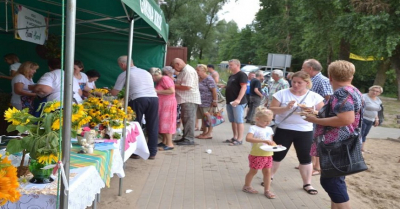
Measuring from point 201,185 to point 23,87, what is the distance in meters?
3.16

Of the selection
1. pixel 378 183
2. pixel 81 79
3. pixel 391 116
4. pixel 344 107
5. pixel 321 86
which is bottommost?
pixel 391 116

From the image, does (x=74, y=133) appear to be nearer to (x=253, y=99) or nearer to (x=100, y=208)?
(x=100, y=208)

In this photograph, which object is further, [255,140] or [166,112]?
[166,112]

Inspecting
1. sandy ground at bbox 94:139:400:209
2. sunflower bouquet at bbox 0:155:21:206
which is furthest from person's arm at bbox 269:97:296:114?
sunflower bouquet at bbox 0:155:21:206

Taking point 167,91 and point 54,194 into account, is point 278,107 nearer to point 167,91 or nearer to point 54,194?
point 167,91

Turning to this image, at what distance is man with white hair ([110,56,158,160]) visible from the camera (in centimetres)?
517

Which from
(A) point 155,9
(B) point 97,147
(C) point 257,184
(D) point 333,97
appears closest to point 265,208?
(C) point 257,184

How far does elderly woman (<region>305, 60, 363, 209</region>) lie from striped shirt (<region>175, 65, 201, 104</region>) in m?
3.79

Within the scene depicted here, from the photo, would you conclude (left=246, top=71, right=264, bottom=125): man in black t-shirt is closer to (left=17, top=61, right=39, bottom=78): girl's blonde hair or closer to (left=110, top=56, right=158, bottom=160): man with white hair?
(left=110, top=56, right=158, bottom=160): man with white hair

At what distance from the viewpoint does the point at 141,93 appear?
17.7 ft

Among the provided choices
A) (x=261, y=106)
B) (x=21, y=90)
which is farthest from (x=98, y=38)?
(x=261, y=106)

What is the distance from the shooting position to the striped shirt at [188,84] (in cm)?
675

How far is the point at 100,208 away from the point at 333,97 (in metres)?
2.66

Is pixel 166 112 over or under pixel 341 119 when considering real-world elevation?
under
